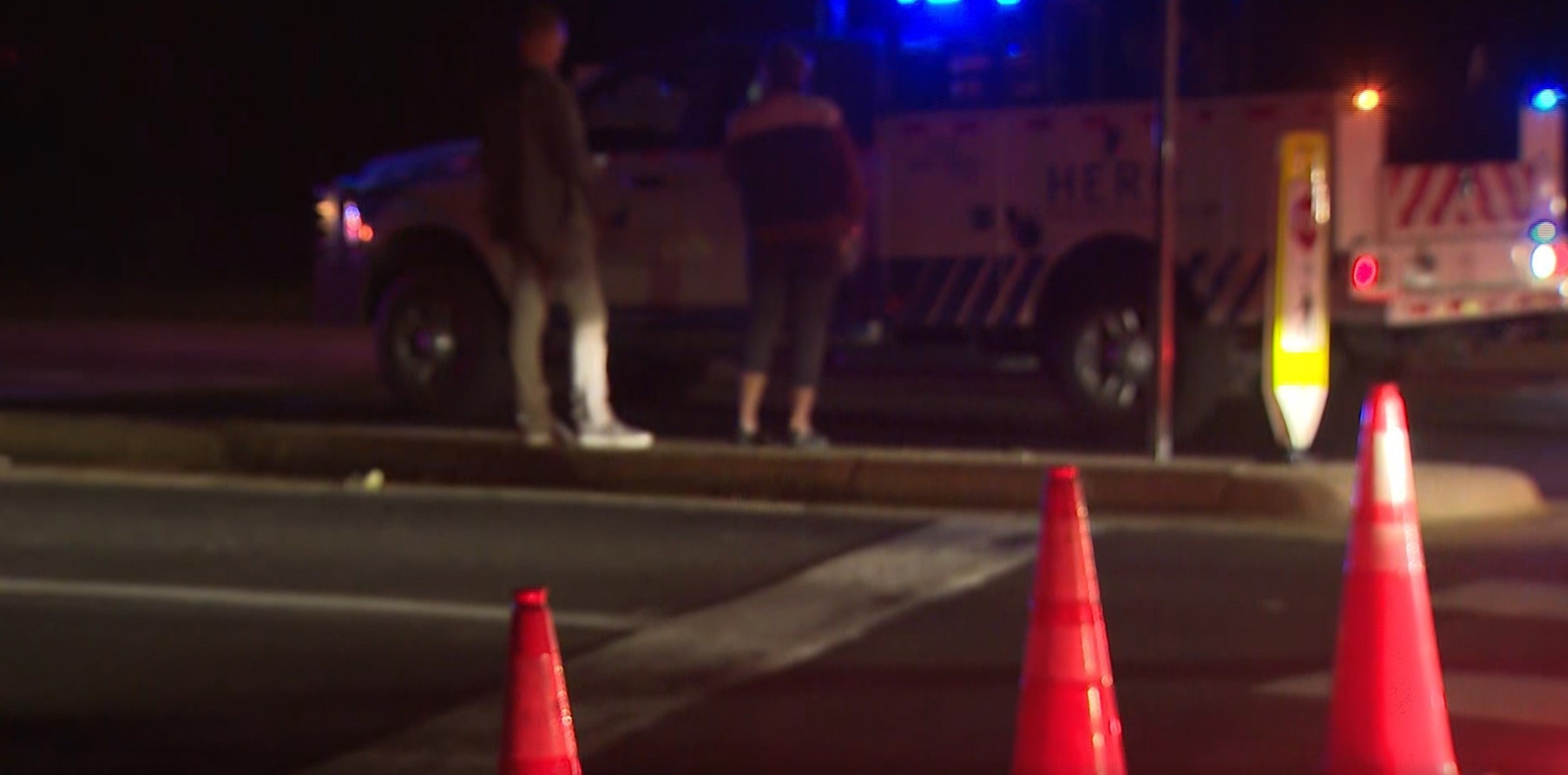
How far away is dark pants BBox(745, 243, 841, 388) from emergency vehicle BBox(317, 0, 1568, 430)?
1526 mm

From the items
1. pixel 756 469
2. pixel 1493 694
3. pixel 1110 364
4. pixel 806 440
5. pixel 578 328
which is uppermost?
pixel 578 328

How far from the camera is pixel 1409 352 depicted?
12.6m

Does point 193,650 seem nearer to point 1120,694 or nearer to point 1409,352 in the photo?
point 1120,694

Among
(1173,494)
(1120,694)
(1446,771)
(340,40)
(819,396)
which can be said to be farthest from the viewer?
(340,40)

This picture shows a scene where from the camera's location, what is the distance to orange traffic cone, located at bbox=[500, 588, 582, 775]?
4691 mm

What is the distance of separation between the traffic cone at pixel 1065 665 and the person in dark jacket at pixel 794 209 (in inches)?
227

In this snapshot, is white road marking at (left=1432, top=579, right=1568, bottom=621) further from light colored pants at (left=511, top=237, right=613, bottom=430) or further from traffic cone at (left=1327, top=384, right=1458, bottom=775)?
light colored pants at (left=511, top=237, right=613, bottom=430)

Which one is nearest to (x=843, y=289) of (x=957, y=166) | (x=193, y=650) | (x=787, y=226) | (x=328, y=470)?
(x=957, y=166)

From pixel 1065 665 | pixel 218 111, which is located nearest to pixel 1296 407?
pixel 1065 665

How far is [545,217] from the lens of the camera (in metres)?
11.3

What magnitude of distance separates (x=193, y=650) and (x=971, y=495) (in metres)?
3.80

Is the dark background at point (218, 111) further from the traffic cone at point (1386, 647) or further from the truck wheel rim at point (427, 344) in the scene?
the traffic cone at point (1386, 647)

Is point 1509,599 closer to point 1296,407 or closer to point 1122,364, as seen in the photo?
point 1296,407

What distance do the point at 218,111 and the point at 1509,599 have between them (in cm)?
3286
